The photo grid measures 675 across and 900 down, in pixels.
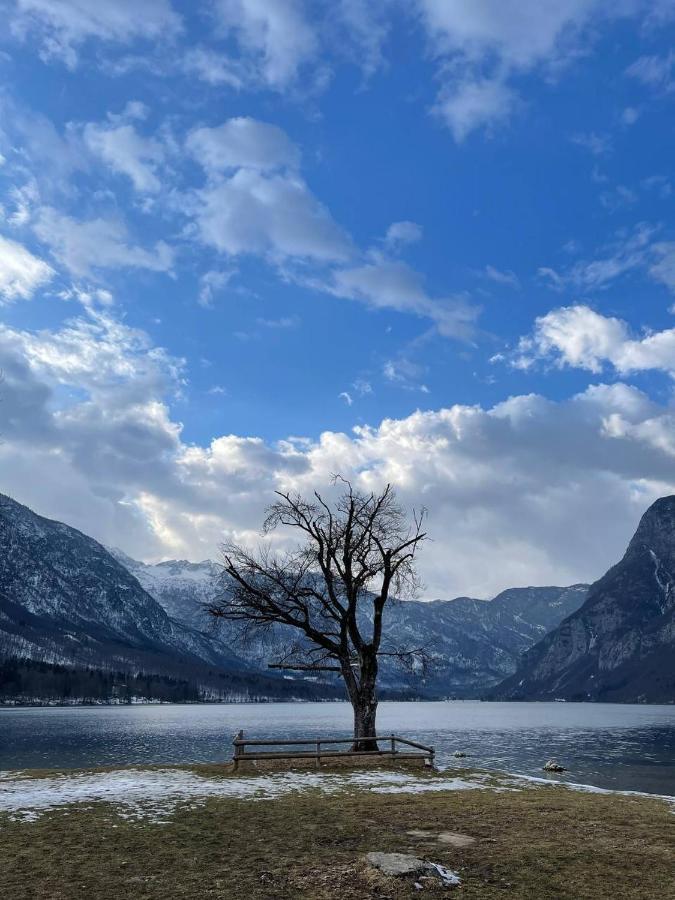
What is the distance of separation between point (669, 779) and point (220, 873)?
5443 centimetres

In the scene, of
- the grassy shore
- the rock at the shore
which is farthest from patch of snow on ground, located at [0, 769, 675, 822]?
the rock at the shore

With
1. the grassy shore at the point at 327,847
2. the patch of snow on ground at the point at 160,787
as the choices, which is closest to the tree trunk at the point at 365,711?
the patch of snow on ground at the point at 160,787

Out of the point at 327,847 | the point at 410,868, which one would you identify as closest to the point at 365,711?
the point at 327,847

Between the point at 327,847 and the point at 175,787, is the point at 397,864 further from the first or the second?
the point at 175,787

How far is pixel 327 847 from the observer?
15500 mm

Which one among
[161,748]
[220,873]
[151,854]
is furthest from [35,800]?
[161,748]

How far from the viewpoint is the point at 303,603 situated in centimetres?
3847

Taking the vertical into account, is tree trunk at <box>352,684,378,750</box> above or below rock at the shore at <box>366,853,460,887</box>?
above

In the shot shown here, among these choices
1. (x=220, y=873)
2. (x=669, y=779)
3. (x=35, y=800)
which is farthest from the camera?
(x=669, y=779)

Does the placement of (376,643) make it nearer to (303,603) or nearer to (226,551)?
(303,603)

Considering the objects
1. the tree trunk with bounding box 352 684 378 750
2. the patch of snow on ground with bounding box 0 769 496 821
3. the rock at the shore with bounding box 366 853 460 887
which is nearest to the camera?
the rock at the shore with bounding box 366 853 460 887

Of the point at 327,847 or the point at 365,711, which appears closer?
the point at 327,847

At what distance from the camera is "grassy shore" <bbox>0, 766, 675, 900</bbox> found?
487 inches

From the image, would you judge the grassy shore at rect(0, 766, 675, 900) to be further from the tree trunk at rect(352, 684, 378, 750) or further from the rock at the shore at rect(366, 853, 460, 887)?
the tree trunk at rect(352, 684, 378, 750)
